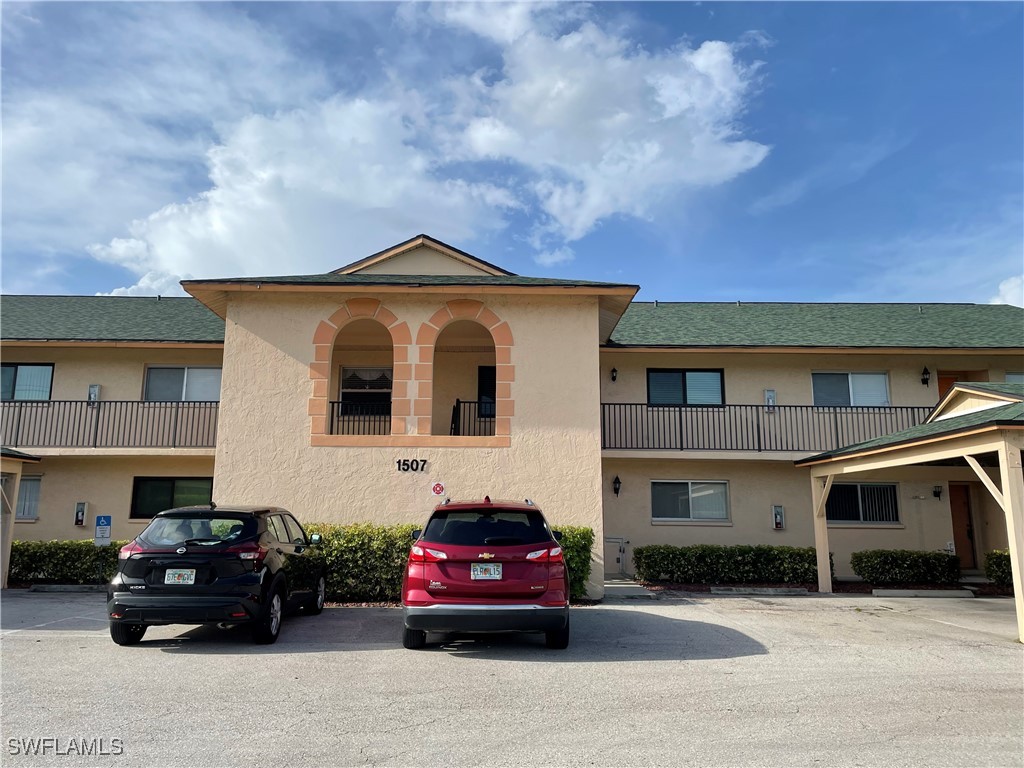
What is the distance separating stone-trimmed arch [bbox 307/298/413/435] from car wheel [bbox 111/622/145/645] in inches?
209

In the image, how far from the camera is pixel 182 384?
18.2 m

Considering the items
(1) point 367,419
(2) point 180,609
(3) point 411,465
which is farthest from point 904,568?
(2) point 180,609

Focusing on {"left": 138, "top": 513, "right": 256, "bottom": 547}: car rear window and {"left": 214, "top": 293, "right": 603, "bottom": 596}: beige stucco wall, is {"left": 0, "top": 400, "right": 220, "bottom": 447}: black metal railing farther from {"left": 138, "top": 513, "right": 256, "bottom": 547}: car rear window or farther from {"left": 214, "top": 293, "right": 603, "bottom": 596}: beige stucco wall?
{"left": 138, "top": 513, "right": 256, "bottom": 547}: car rear window

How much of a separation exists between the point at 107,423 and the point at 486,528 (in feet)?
42.5

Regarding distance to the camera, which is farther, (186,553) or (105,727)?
(186,553)

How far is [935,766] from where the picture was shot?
480 cm

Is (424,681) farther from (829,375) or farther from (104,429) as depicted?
(829,375)

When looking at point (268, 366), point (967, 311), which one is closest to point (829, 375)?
point (967, 311)

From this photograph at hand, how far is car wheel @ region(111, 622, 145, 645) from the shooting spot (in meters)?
8.34

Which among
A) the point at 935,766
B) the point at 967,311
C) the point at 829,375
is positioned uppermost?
the point at 967,311

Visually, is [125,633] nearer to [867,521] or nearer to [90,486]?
[90,486]

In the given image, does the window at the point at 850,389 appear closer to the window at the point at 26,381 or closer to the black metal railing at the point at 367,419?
the black metal railing at the point at 367,419

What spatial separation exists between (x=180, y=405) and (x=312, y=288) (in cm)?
573

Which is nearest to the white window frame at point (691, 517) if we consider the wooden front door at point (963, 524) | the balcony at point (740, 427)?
the balcony at point (740, 427)
